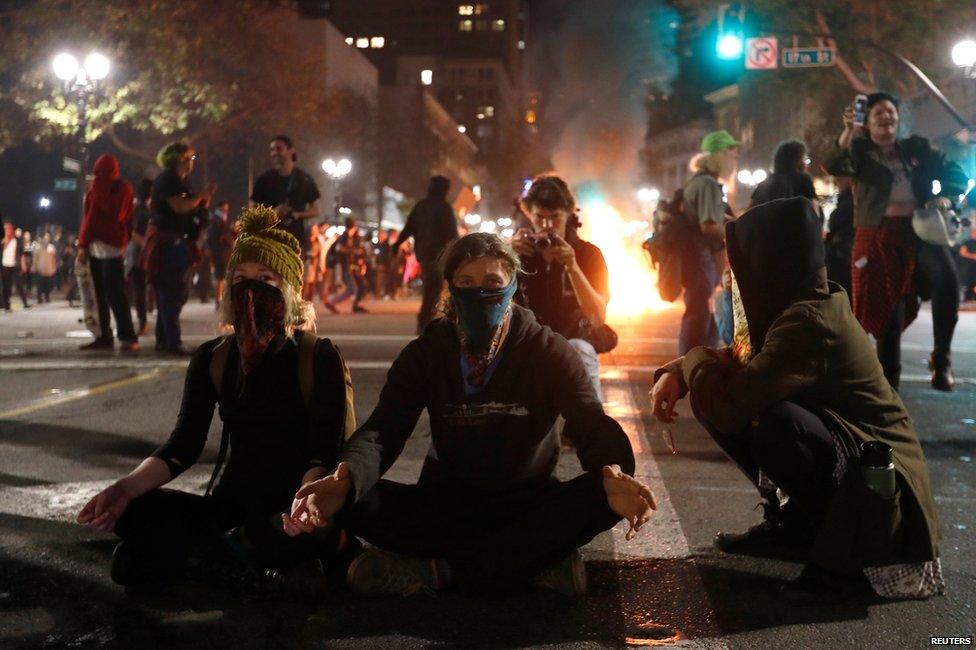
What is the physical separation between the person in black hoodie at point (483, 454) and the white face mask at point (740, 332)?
597 mm

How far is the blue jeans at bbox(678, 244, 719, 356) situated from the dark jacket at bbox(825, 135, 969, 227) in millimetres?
1563

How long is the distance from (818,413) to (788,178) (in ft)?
14.8

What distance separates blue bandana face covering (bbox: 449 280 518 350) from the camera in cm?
364

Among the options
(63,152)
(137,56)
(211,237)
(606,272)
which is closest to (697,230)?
(606,272)

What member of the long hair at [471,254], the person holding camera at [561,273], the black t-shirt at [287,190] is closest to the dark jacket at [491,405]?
the long hair at [471,254]

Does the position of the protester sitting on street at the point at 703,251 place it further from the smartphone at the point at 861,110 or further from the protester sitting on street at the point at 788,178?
A: the smartphone at the point at 861,110

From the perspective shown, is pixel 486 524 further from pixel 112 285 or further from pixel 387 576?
pixel 112 285

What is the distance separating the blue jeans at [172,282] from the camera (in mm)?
10375

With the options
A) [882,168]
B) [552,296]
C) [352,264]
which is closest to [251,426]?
[552,296]

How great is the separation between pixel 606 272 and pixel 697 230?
9.82 feet

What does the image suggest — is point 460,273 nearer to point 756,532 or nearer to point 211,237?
point 756,532

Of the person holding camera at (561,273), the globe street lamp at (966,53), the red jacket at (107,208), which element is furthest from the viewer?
the globe street lamp at (966,53)

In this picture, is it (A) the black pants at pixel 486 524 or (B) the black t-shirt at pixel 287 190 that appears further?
(B) the black t-shirt at pixel 287 190

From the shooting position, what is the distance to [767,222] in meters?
3.62
